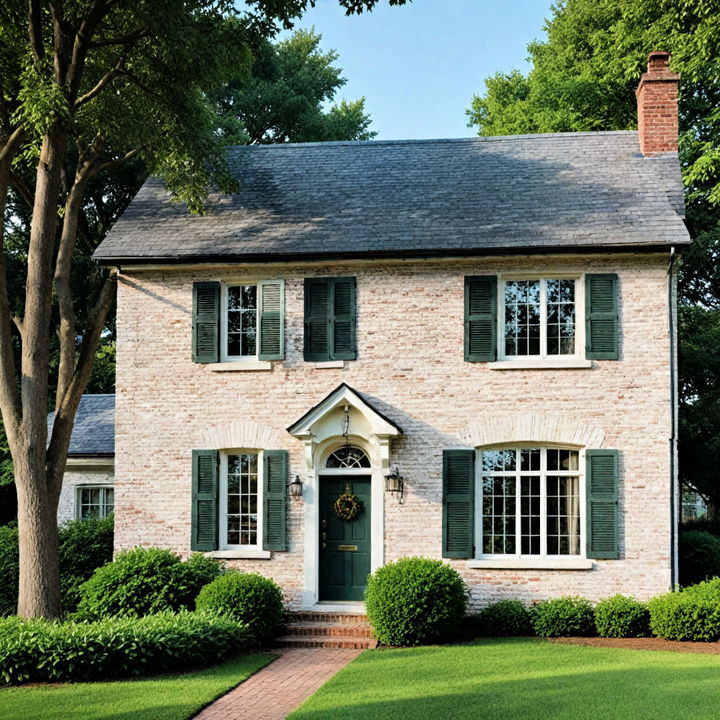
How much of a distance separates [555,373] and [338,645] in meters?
5.67

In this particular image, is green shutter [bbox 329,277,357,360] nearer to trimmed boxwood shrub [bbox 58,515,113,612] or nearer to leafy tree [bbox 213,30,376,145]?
trimmed boxwood shrub [bbox 58,515,113,612]

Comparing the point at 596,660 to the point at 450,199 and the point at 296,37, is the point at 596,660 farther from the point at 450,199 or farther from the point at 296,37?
the point at 296,37

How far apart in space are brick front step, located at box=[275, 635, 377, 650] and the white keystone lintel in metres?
3.66

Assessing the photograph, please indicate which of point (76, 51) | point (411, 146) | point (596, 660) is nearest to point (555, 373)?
point (596, 660)

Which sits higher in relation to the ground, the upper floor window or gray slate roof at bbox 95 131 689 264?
gray slate roof at bbox 95 131 689 264

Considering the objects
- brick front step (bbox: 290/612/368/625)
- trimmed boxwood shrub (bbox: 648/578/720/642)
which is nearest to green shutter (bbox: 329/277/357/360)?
brick front step (bbox: 290/612/368/625)

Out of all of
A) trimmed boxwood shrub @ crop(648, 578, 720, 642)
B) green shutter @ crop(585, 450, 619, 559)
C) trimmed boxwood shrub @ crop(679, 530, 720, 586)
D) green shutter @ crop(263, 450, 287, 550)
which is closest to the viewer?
trimmed boxwood shrub @ crop(648, 578, 720, 642)

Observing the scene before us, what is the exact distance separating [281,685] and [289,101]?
83.3 ft

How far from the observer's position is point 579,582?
15.4 m

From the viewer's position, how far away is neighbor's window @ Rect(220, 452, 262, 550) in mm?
16500

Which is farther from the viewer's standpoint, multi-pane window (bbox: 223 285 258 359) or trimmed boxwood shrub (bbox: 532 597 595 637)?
multi-pane window (bbox: 223 285 258 359)

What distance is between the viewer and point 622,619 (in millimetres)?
14664

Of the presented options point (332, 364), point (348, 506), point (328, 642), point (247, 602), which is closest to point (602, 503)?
point (348, 506)

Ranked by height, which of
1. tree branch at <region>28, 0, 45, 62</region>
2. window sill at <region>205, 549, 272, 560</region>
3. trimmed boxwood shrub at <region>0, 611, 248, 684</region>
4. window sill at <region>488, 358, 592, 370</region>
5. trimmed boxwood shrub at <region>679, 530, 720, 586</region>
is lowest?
trimmed boxwood shrub at <region>0, 611, 248, 684</region>
